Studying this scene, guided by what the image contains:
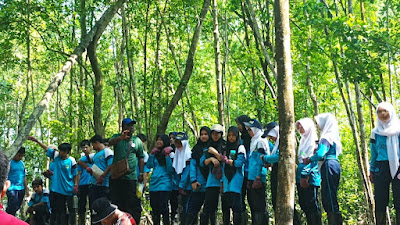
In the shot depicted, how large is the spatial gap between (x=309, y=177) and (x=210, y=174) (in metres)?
1.70

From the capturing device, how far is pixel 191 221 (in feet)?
25.5

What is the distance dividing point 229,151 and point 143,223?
27.2ft

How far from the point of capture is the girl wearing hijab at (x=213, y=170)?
740 cm

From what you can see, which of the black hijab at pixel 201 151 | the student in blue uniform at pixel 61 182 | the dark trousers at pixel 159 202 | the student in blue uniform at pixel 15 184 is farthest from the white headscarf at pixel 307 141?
the student in blue uniform at pixel 15 184

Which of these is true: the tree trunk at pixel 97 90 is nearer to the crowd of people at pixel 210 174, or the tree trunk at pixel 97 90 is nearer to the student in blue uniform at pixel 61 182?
the crowd of people at pixel 210 174

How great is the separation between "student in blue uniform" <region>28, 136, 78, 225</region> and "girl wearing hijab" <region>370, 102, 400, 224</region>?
5.47 meters

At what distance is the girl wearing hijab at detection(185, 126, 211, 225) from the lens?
25.4ft

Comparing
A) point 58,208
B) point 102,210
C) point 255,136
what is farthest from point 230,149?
point 58,208

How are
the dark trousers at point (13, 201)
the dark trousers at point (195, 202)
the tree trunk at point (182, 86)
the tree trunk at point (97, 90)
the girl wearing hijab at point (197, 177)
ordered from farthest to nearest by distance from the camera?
the tree trunk at point (97, 90) < the tree trunk at point (182, 86) < the dark trousers at point (13, 201) < the dark trousers at point (195, 202) < the girl wearing hijab at point (197, 177)

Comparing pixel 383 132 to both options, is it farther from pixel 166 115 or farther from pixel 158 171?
pixel 166 115

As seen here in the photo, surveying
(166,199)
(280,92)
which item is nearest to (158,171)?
(166,199)

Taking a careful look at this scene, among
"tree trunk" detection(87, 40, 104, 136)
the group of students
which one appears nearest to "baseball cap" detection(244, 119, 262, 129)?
the group of students

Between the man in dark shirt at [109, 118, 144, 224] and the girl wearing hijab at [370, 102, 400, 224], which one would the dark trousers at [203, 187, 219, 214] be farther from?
the girl wearing hijab at [370, 102, 400, 224]

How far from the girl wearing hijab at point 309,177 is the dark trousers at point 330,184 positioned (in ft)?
0.80
